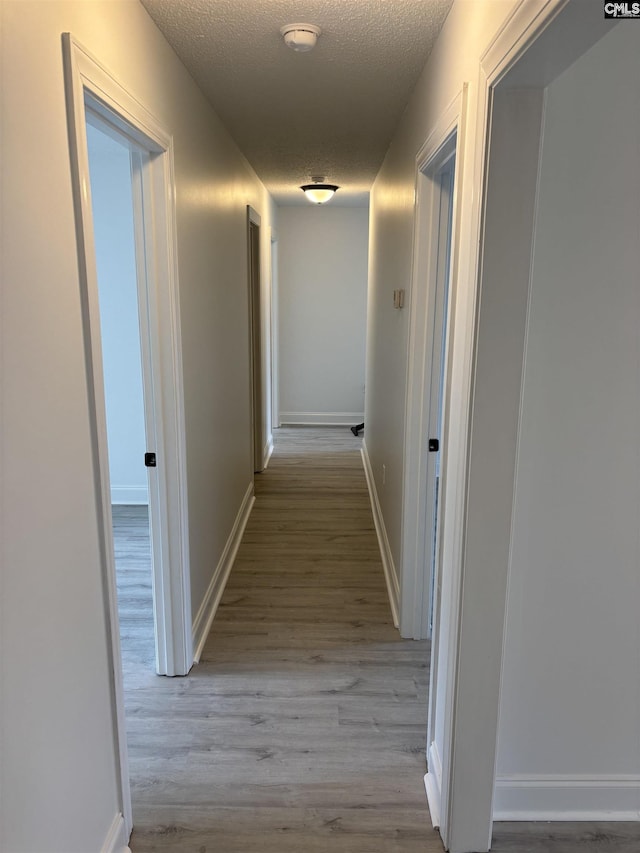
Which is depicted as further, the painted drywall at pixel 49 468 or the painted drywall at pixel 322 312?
the painted drywall at pixel 322 312

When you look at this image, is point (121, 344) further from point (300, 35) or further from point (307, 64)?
point (300, 35)

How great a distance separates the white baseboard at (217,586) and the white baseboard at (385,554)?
→ 905mm

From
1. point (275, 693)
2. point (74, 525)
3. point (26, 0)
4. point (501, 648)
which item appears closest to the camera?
point (26, 0)

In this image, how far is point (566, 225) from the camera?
1492 millimetres

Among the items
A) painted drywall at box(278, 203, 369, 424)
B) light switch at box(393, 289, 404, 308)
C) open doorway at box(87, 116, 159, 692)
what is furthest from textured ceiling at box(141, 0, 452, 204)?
painted drywall at box(278, 203, 369, 424)

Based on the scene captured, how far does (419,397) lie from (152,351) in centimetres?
113

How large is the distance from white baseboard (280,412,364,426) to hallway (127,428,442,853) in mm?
3510

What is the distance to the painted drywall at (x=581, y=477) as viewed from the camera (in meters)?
1.46

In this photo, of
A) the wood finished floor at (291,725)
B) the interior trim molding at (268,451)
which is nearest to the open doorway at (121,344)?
the wood finished floor at (291,725)

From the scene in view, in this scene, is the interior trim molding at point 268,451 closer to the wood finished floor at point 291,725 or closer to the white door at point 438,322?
the wood finished floor at point 291,725

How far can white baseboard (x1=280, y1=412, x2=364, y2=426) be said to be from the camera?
7070mm

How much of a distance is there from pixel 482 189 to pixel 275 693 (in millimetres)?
2031

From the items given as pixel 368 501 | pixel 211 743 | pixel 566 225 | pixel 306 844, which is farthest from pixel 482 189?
pixel 368 501

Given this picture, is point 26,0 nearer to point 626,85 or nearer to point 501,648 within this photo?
point 626,85
